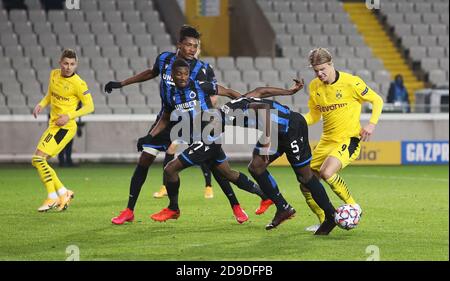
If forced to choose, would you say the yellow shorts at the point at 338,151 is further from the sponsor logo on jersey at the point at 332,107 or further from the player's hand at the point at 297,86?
the player's hand at the point at 297,86

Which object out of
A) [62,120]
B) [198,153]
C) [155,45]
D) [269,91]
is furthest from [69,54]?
[155,45]

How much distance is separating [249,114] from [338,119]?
39.5 inches

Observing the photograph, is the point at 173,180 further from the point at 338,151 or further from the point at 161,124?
the point at 338,151

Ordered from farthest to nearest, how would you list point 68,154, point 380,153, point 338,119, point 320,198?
1. point 380,153
2. point 68,154
3. point 338,119
4. point 320,198

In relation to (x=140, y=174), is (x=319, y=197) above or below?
below

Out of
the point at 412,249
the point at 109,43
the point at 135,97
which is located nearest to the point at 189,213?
the point at 412,249

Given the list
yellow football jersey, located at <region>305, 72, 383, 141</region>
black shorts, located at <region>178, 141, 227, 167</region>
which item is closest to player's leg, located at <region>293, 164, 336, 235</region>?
yellow football jersey, located at <region>305, 72, 383, 141</region>

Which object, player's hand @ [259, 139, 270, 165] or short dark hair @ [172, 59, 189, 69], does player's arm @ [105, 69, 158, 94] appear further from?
player's hand @ [259, 139, 270, 165]

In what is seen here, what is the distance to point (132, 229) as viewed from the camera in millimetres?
11148

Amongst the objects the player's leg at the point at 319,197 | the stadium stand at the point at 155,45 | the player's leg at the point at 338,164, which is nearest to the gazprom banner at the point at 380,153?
the stadium stand at the point at 155,45

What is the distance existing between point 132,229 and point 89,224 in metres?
0.71

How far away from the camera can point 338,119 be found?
432 inches

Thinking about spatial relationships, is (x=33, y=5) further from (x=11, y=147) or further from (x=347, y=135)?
(x=347, y=135)

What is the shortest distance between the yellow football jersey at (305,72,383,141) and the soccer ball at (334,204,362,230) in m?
0.89
